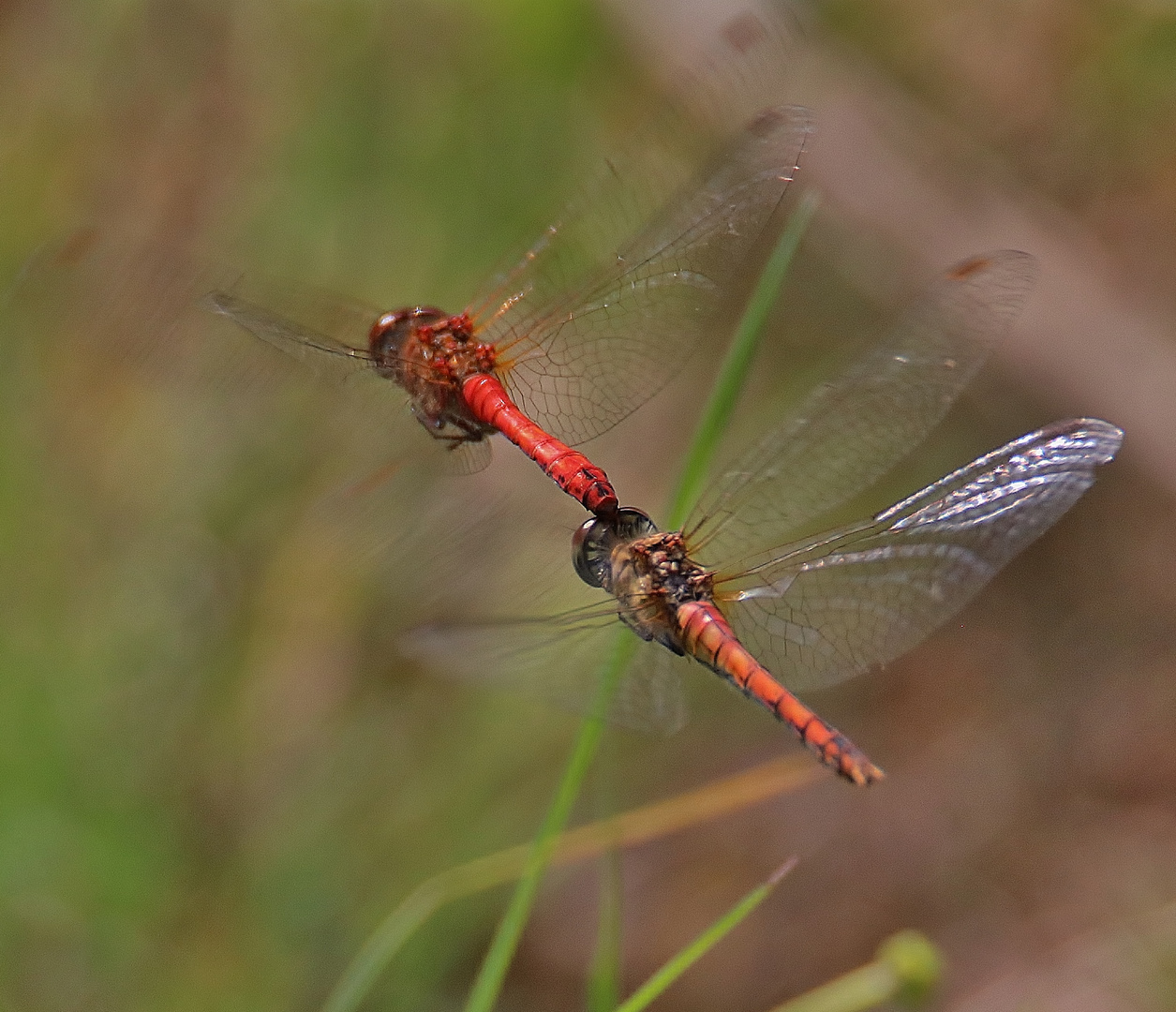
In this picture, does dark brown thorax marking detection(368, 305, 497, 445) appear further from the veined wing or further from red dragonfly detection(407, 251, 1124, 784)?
red dragonfly detection(407, 251, 1124, 784)

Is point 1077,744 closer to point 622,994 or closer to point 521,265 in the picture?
point 622,994

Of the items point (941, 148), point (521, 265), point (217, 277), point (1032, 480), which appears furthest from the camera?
point (941, 148)

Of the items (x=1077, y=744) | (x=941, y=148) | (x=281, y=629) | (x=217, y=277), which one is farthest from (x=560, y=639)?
(x=941, y=148)

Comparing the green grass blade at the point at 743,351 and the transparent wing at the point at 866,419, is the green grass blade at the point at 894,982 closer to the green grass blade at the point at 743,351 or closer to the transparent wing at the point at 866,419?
the transparent wing at the point at 866,419

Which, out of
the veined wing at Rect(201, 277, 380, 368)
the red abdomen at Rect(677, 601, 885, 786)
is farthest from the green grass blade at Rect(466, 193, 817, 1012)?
the veined wing at Rect(201, 277, 380, 368)

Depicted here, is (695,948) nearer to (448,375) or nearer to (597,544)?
(597,544)

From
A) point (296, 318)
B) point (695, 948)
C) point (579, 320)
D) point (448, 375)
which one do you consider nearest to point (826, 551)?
point (695, 948)

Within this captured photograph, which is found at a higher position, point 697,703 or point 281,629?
point 281,629
